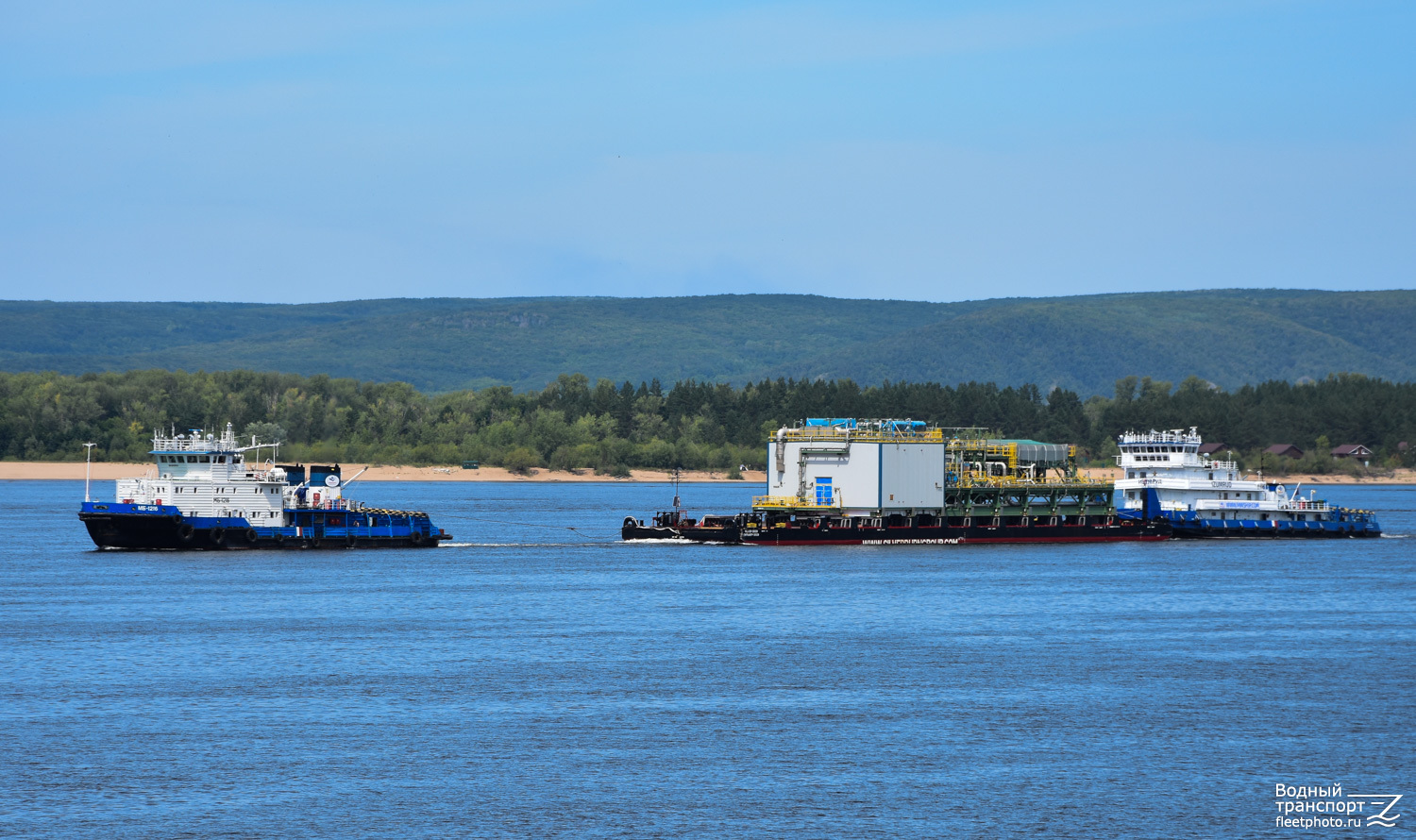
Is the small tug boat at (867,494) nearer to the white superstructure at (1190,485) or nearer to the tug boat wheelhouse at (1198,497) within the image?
the tug boat wheelhouse at (1198,497)

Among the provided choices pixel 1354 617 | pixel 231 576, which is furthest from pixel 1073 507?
pixel 231 576

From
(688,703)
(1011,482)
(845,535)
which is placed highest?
(1011,482)

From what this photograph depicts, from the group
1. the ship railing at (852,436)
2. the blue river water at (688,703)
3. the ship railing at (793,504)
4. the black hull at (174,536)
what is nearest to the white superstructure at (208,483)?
the black hull at (174,536)

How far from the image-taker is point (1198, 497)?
13138 cm

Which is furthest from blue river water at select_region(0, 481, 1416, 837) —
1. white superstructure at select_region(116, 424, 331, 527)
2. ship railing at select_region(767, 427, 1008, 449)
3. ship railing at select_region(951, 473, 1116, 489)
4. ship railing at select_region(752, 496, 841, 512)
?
ship railing at select_region(951, 473, 1116, 489)

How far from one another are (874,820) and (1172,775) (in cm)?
934

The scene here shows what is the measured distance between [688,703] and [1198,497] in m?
89.4

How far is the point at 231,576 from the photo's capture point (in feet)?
297

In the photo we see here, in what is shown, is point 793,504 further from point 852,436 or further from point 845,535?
point 852,436

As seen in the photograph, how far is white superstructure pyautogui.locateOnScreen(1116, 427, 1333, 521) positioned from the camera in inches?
5108

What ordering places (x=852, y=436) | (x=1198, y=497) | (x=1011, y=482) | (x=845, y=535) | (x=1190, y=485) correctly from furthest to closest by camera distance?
1. (x=1198, y=497)
2. (x=1190, y=485)
3. (x=1011, y=482)
4. (x=845, y=535)
5. (x=852, y=436)

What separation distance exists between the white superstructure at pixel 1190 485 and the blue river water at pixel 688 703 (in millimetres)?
35054

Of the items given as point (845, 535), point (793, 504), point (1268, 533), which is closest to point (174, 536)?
point (793, 504)

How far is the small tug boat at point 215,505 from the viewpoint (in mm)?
100625
